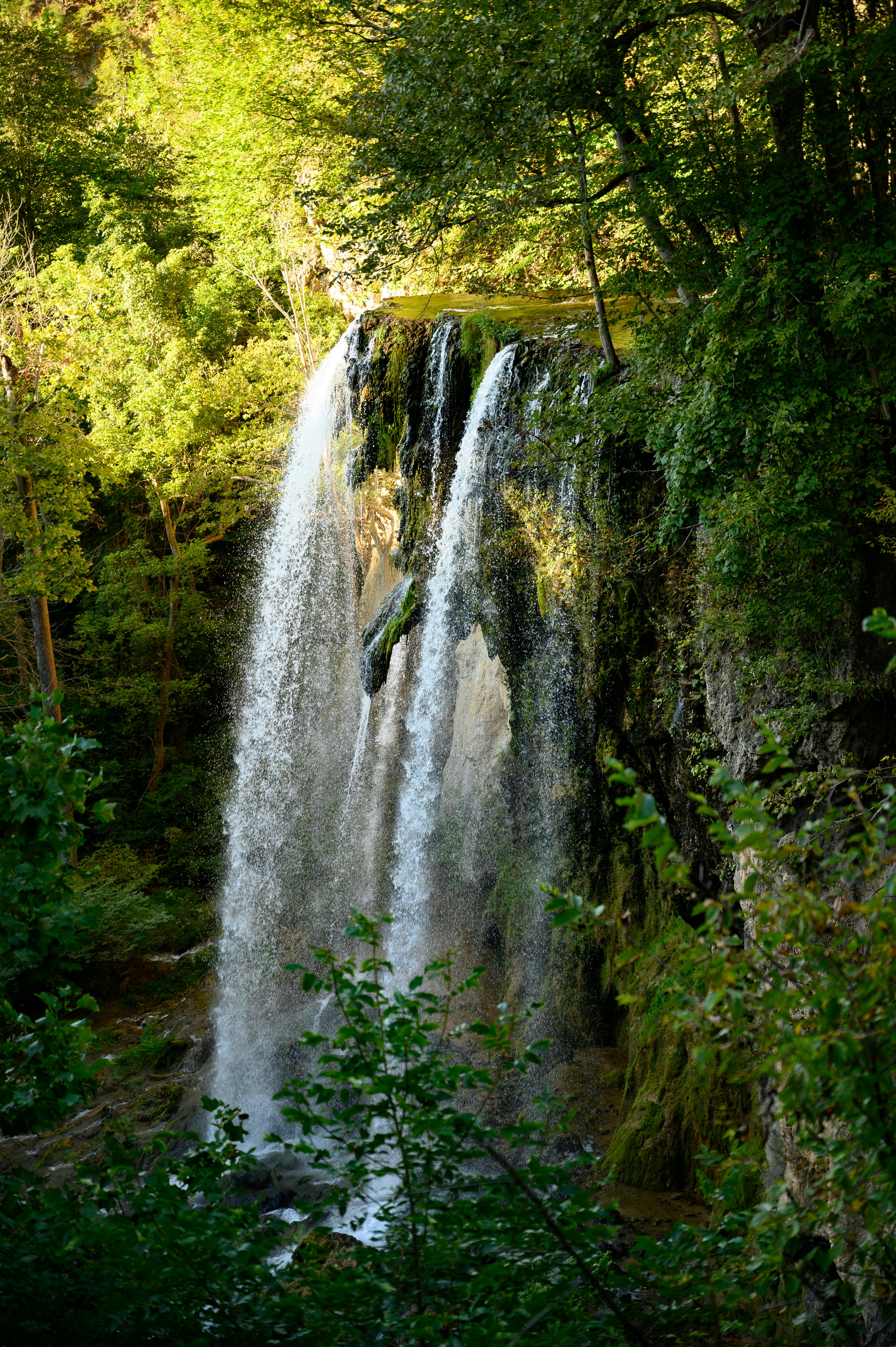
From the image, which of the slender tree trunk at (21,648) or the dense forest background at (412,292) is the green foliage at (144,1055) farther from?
the slender tree trunk at (21,648)

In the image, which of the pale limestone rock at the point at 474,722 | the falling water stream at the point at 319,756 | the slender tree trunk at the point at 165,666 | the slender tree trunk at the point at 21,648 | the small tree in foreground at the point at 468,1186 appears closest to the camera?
the small tree in foreground at the point at 468,1186

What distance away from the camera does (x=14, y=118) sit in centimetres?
1850

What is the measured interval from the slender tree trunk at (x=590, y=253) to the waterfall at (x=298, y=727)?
6430 mm

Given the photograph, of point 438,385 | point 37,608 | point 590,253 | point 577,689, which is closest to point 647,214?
point 590,253

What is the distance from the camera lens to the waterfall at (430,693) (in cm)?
1049

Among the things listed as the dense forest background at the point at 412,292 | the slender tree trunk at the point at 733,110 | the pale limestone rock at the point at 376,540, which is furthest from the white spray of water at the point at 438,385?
the slender tree trunk at the point at 733,110

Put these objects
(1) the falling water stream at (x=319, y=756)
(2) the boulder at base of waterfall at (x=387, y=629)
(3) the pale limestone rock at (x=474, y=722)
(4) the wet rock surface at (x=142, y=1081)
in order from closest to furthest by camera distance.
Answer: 1. (4) the wet rock surface at (x=142, y=1081)
2. (1) the falling water stream at (x=319, y=756)
3. (2) the boulder at base of waterfall at (x=387, y=629)
4. (3) the pale limestone rock at (x=474, y=722)

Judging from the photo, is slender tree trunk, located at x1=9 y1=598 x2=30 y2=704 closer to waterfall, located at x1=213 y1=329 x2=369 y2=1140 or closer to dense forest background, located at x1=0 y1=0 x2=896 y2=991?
dense forest background, located at x1=0 y1=0 x2=896 y2=991

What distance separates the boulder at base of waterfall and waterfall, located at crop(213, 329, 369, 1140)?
1.39 m

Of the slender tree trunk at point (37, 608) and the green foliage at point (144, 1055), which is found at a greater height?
the slender tree trunk at point (37, 608)

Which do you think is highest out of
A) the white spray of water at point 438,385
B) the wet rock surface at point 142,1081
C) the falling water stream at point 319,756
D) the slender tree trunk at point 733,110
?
the slender tree trunk at point 733,110

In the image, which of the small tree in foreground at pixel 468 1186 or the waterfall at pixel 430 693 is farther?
the waterfall at pixel 430 693

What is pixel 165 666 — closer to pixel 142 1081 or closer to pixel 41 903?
pixel 142 1081

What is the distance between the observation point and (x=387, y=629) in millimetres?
12273
